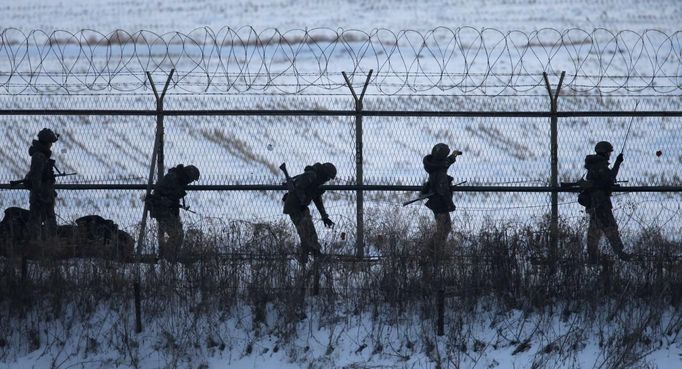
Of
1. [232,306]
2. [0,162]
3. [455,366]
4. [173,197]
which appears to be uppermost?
[0,162]

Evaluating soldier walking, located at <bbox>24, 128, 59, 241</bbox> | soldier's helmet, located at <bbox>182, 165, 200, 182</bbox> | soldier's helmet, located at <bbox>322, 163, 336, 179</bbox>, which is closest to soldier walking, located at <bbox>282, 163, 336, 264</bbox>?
soldier's helmet, located at <bbox>322, 163, 336, 179</bbox>

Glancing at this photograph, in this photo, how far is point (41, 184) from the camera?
10.0 m

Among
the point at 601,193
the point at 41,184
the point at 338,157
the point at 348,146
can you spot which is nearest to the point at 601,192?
the point at 601,193

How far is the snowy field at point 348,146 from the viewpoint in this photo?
8.70 meters

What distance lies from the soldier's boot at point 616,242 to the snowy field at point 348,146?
1.86ft

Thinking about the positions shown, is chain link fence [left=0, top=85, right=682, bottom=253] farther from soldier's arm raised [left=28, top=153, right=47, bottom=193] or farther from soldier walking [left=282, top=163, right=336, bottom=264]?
soldier's arm raised [left=28, top=153, right=47, bottom=193]

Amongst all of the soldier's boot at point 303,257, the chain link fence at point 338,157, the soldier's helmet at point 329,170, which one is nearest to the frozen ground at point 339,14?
the chain link fence at point 338,157

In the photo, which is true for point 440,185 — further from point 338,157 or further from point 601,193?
point 338,157

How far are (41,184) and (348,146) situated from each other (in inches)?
407

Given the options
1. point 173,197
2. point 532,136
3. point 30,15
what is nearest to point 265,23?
point 30,15

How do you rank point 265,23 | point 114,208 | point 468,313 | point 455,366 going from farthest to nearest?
point 265,23
point 114,208
point 468,313
point 455,366

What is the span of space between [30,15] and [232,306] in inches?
1669

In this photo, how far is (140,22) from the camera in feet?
151

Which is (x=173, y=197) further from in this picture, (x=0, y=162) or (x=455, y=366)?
(x=0, y=162)
